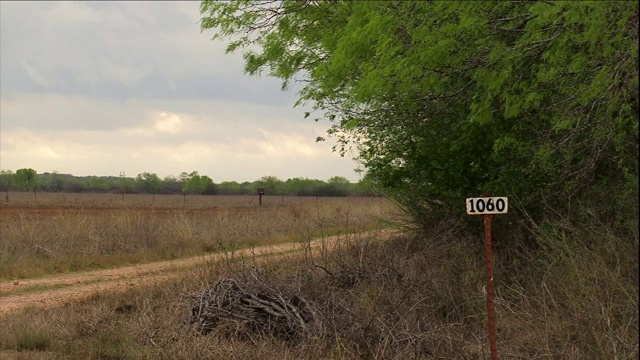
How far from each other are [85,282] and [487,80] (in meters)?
9.45

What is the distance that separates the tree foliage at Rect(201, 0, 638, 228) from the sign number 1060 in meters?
1.39

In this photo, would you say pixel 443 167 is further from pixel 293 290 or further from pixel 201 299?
pixel 201 299

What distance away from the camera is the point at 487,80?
7711 mm

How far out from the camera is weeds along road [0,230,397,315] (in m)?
11.4

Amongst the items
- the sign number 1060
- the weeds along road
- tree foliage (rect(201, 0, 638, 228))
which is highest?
tree foliage (rect(201, 0, 638, 228))

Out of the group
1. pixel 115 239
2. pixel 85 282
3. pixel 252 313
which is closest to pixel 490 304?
pixel 252 313

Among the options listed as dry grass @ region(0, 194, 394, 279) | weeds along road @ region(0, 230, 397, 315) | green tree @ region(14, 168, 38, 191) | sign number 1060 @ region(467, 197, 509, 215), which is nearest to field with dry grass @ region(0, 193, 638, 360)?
weeds along road @ region(0, 230, 397, 315)

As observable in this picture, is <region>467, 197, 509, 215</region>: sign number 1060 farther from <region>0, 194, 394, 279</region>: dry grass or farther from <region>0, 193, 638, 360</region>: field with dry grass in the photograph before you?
<region>0, 194, 394, 279</region>: dry grass

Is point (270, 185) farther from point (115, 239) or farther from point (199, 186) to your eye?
point (115, 239)

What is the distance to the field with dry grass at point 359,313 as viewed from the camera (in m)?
7.44

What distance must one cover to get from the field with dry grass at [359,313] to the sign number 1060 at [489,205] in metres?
1.58

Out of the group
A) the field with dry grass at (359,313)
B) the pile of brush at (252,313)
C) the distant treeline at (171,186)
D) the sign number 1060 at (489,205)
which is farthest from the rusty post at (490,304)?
the distant treeline at (171,186)

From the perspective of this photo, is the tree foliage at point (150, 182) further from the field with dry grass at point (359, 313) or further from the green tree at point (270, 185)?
the field with dry grass at point (359, 313)

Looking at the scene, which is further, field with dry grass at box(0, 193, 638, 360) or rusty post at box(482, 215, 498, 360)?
field with dry grass at box(0, 193, 638, 360)
